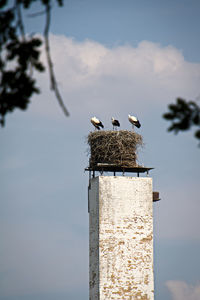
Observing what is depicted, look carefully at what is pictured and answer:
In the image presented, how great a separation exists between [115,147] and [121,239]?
9.83ft

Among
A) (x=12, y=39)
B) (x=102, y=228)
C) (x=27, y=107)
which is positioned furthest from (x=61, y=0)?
(x=102, y=228)

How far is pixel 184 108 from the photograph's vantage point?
507cm

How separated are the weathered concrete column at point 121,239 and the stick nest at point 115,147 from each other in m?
0.66

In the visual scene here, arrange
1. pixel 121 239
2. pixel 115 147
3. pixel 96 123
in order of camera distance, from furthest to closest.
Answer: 1. pixel 96 123
2. pixel 115 147
3. pixel 121 239

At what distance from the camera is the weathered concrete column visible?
20.7m

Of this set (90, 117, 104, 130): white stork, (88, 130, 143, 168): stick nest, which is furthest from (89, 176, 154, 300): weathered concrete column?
(90, 117, 104, 130): white stork

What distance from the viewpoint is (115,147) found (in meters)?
22.0

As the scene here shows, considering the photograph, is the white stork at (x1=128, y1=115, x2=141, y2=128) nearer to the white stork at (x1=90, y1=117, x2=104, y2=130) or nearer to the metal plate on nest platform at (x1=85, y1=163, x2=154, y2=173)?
the white stork at (x1=90, y1=117, x2=104, y2=130)

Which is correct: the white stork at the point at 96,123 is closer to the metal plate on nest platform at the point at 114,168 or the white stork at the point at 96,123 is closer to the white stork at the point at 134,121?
the white stork at the point at 134,121

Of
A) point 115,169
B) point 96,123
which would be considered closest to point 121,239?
point 115,169

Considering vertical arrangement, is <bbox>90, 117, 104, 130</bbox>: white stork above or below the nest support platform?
above

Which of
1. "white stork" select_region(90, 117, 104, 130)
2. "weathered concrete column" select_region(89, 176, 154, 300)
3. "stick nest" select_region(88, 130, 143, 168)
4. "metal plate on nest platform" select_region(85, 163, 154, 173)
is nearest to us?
"weathered concrete column" select_region(89, 176, 154, 300)

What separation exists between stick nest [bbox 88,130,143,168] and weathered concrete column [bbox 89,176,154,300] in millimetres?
661

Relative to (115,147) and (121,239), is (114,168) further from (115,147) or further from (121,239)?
(121,239)
